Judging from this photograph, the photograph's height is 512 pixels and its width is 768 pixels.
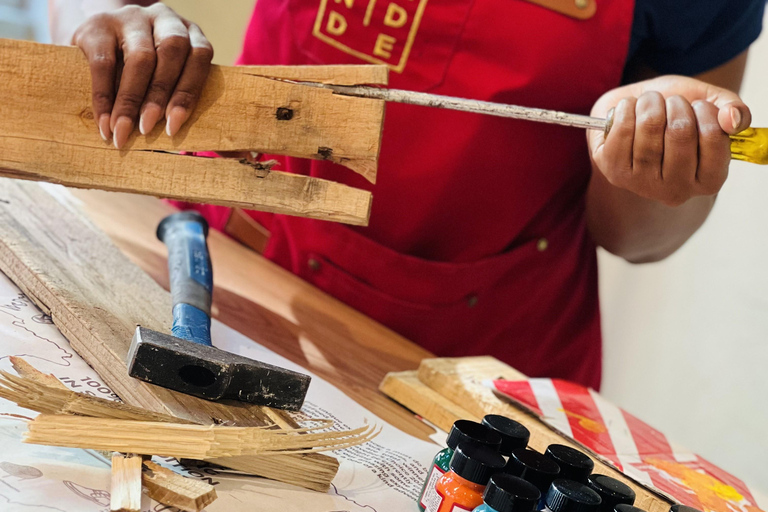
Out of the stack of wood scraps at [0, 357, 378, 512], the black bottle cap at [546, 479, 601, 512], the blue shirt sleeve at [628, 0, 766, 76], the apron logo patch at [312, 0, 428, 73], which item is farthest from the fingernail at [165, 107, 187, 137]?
the blue shirt sleeve at [628, 0, 766, 76]

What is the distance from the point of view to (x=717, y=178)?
0.81m

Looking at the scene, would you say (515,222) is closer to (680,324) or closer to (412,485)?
(412,485)

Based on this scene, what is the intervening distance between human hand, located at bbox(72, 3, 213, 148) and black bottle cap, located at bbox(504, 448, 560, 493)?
1.56ft

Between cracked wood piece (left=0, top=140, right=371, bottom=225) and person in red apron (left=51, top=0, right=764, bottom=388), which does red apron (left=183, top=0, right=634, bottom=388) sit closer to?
person in red apron (left=51, top=0, right=764, bottom=388)

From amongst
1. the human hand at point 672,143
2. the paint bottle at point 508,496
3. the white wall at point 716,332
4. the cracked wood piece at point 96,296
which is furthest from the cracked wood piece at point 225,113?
the white wall at point 716,332

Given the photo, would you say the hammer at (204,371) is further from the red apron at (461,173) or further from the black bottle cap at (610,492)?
the red apron at (461,173)

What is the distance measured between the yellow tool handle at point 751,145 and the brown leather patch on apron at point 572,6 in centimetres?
37

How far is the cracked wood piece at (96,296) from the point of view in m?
0.66

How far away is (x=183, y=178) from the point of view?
0.79 m

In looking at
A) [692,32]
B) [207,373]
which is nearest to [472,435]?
[207,373]

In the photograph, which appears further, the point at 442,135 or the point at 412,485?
the point at 442,135

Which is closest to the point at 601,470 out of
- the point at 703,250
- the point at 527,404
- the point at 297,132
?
the point at 527,404

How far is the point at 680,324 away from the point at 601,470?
1.73 meters

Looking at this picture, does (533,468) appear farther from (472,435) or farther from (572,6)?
(572,6)
